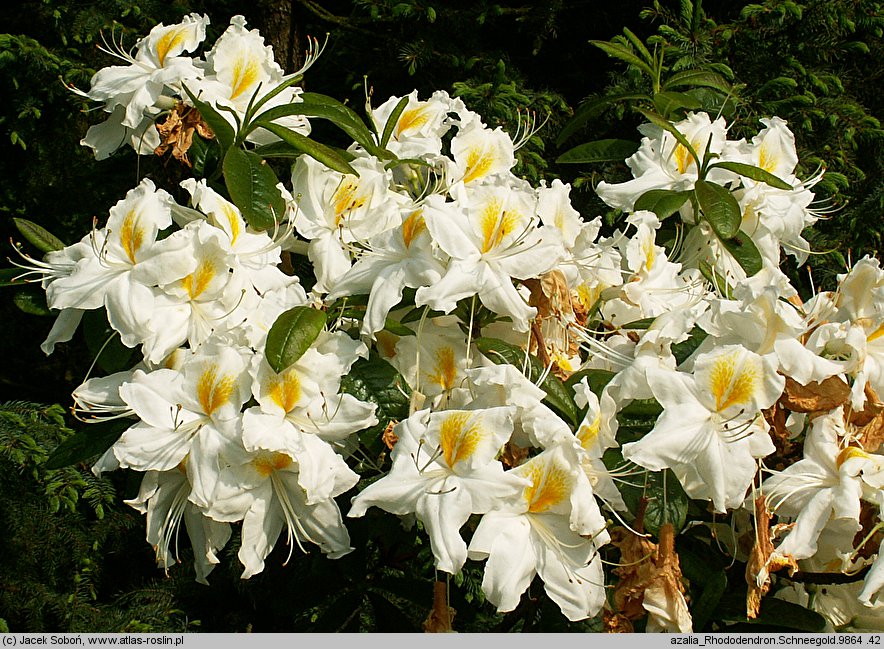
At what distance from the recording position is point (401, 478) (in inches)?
34.8

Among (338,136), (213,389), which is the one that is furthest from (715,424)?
(338,136)

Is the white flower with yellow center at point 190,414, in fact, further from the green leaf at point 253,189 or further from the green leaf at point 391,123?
the green leaf at point 391,123

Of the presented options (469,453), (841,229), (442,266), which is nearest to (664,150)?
(442,266)

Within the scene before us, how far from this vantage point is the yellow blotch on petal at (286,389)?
36.8 inches

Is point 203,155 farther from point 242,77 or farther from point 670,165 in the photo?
point 670,165

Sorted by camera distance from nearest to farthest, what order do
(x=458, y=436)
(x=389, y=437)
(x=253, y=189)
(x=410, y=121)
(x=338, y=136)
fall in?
(x=458, y=436), (x=389, y=437), (x=253, y=189), (x=410, y=121), (x=338, y=136)

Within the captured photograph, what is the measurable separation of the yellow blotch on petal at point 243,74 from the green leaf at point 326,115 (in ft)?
0.26

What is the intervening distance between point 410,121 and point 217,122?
0.99 ft

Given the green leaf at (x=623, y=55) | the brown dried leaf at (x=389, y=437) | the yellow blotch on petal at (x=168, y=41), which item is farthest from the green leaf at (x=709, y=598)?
the yellow blotch on petal at (x=168, y=41)

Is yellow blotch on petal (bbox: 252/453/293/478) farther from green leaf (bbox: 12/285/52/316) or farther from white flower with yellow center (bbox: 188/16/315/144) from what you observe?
white flower with yellow center (bbox: 188/16/315/144)

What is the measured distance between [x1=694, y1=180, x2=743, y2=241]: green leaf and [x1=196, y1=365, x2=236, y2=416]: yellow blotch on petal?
2.14 feet

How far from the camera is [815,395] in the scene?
3.18 ft

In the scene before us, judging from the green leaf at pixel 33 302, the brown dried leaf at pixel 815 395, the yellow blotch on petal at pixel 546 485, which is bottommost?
the green leaf at pixel 33 302

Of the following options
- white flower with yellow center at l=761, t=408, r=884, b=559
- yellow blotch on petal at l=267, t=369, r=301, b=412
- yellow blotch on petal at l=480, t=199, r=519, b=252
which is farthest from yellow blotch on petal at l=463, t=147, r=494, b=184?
white flower with yellow center at l=761, t=408, r=884, b=559
